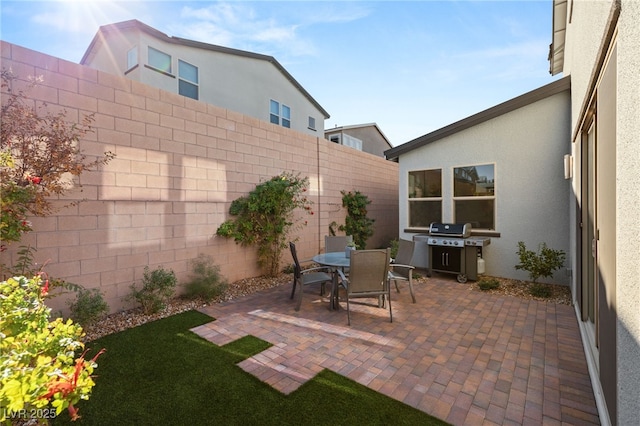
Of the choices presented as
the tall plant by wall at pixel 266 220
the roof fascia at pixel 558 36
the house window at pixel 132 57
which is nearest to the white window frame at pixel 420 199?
the tall plant by wall at pixel 266 220

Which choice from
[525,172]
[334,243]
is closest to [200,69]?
[334,243]

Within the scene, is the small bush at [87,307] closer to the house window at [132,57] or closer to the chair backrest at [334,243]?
the chair backrest at [334,243]

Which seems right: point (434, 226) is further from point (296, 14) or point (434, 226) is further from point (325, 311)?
point (296, 14)

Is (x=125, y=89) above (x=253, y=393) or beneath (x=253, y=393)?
above

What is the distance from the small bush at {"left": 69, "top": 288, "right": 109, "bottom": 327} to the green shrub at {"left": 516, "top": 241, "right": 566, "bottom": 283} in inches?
283

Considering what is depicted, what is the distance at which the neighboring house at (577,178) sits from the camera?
5.01 feet

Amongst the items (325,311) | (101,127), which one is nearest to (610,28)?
(325,311)

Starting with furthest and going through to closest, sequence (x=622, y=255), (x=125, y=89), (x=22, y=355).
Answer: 1. (x=125, y=89)
2. (x=622, y=255)
3. (x=22, y=355)

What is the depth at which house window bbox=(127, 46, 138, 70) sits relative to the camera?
893 cm

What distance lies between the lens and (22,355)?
1067mm

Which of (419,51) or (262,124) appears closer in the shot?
(419,51)

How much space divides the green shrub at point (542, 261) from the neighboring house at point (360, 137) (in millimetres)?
13101

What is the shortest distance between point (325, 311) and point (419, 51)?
575 cm

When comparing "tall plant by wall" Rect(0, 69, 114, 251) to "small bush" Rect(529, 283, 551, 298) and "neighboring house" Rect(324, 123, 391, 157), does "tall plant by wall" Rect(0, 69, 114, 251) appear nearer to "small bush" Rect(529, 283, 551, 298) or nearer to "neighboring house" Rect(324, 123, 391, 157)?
"small bush" Rect(529, 283, 551, 298)
